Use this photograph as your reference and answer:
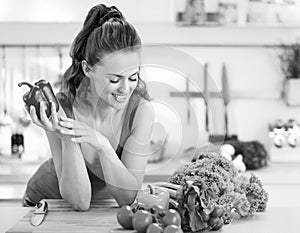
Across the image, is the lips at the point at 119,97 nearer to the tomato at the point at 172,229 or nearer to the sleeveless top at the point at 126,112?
the sleeveless top at the point at 126,112

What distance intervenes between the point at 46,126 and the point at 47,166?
2.72 feet

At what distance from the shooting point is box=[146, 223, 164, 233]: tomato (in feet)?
5.25

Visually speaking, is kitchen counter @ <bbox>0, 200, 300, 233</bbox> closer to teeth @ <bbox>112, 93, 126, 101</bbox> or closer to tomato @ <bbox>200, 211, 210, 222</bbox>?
tomato @ <bbox>200, 211, 210, 222</bbox>

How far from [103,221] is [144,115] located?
1.26 feet

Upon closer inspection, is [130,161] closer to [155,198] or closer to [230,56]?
[155,198]

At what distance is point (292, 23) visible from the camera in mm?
3777

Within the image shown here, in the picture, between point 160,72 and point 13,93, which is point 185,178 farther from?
point 13,93

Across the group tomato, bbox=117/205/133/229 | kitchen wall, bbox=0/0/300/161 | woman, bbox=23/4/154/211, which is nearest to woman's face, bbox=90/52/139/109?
woman, bbox=23/4/154/211

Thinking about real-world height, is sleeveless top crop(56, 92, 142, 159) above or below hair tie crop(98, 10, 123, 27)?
below

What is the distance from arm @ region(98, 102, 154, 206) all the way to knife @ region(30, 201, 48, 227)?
0.20 metres

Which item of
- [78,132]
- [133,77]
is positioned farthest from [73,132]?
[133,77]

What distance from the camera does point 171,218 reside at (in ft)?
5.35

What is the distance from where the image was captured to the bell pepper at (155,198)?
1804 millimetres

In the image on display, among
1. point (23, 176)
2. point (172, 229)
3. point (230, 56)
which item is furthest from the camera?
point (230, 56)
